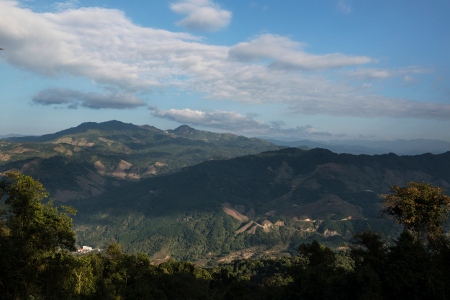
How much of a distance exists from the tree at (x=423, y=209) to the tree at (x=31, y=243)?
4754 centimetres

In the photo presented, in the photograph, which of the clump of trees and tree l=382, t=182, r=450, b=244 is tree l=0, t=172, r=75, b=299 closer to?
the clump of trees

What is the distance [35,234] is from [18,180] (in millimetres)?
7270

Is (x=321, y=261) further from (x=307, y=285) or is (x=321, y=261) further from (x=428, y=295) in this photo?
(x=428, y=295)

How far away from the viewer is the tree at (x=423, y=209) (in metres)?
51.0

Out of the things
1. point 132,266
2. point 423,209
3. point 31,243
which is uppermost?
point 423,209

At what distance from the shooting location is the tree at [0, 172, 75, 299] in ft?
108

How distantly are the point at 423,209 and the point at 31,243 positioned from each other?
2104 inches

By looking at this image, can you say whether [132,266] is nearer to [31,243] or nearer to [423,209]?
[31,243]

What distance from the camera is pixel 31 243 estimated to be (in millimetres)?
34656

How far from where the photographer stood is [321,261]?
250 ft

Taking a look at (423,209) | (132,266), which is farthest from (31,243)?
(423,209)

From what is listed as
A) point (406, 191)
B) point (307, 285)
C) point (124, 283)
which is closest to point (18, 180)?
point (124, 283)

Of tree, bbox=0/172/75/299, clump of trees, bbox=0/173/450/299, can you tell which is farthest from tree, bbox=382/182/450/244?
tree, bbox=0/172/75/299

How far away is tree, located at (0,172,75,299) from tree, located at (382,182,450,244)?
47541mm
